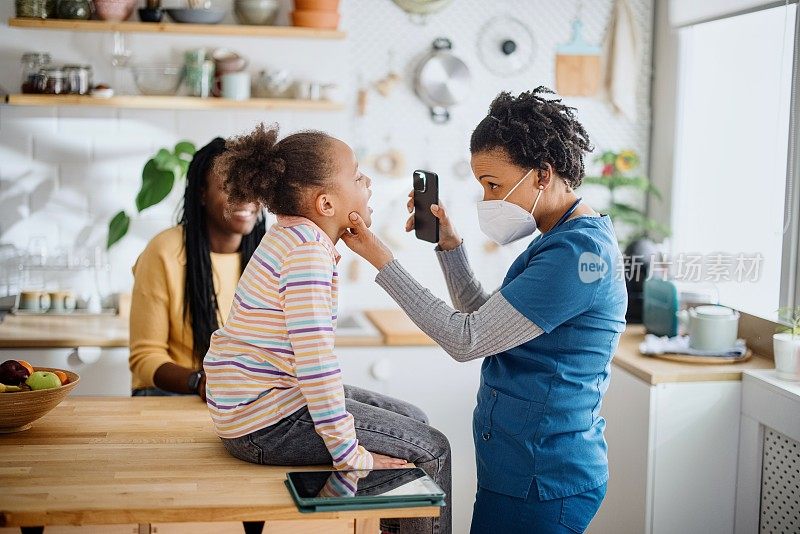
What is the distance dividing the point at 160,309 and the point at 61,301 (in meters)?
1.16

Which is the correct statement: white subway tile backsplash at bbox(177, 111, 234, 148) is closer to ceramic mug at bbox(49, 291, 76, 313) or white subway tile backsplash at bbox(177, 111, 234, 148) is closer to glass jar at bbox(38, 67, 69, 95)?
glass jar at bbox(38, 67, 69, 95)

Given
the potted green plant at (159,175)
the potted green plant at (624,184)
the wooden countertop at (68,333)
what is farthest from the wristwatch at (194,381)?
the potted green plant at (624,184)

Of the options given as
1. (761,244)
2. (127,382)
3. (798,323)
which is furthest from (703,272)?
(127,382)

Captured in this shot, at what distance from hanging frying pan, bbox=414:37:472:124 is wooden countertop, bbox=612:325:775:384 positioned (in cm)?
126

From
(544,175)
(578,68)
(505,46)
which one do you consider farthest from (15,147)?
(544,175)

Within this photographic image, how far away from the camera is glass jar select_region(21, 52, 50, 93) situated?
10.6 ft

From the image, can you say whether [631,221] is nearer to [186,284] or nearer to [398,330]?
[398,330]

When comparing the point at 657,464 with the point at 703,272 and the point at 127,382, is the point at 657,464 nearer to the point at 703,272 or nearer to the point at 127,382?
the point at 703,272

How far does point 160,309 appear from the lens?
2.33 meters

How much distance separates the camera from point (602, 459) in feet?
5.74

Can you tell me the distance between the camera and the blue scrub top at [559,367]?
162 cm

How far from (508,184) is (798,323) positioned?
1253mm

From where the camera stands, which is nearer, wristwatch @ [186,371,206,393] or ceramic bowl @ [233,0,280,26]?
wristwatch @ [186,371,206,393]

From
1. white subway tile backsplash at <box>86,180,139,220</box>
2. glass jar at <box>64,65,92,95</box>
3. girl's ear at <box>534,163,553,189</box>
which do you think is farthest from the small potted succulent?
girl's ear at <box>534,163,553,189</box>
